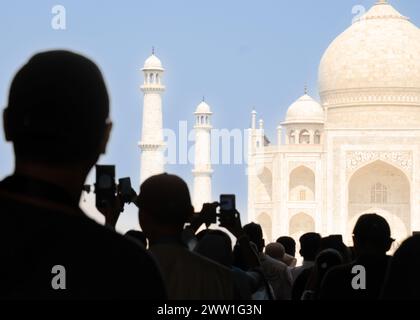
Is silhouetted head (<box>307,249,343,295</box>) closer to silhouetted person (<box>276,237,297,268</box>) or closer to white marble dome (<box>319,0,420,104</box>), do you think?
silhouetted person (<box>276,237,297,268</box>)

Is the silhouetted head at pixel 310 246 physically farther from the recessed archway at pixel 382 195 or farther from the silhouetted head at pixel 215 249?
the recessed archway at pixel 382 195

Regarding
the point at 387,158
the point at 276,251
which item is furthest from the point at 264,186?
the point at 276,251

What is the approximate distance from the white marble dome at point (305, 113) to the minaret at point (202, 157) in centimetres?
308

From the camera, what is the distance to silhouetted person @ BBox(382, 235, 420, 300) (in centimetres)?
271

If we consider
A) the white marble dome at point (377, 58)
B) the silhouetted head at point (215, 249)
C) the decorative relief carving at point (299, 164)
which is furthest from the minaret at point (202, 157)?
the silhouetted head at point (215, 249)

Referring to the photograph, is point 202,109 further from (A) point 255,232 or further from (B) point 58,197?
(B) point 58,197

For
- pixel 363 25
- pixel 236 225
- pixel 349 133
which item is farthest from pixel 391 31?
pixel 236 225

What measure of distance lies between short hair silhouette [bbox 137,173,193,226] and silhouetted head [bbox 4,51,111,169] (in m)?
1.03

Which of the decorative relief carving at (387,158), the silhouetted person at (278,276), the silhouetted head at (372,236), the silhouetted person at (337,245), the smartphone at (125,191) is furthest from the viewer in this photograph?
the decorative relief carving at (387,158)

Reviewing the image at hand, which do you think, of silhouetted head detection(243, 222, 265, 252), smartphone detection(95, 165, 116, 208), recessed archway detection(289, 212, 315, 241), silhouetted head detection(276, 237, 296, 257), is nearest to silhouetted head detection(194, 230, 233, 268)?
smartphone detection(95, 165, 116, 208)

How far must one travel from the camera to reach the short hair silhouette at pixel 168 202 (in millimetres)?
3080

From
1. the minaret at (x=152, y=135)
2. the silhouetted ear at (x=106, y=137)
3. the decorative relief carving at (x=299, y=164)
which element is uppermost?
the minaret at (x=152, y=135)

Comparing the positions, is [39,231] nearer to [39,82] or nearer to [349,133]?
[39,82]

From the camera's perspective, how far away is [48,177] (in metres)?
1.96
